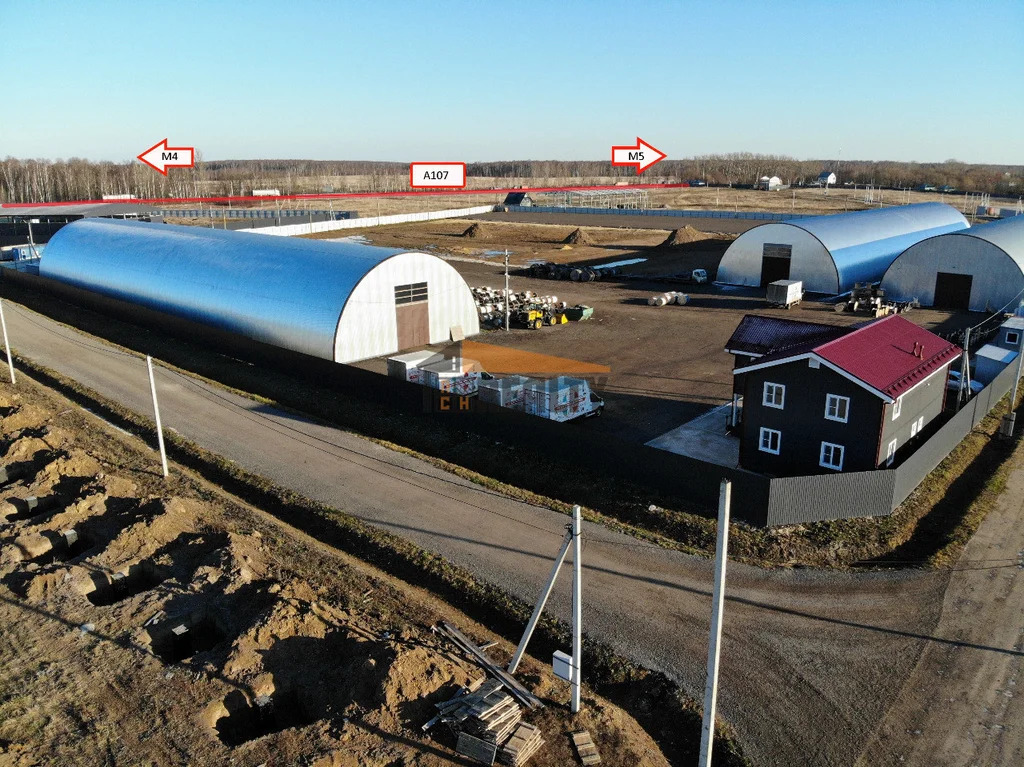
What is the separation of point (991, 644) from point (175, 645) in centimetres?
1541

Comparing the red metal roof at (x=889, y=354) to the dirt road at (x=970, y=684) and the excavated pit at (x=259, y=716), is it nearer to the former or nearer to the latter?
the dirt road at (x=970, y=684)

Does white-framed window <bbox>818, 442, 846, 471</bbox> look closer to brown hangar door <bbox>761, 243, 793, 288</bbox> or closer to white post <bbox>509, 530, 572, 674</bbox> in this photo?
white post <bbox>509, 530, 572, 674</bbox>

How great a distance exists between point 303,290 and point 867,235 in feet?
127

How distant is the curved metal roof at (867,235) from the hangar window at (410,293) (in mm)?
26895

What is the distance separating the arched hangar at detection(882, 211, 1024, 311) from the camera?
42625 mm

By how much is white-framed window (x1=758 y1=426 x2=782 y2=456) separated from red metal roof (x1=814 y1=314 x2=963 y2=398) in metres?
2.68

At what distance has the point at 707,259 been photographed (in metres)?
64.5

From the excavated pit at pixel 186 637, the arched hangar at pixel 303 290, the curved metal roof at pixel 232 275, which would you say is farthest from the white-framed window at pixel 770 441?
the curved metal roof at pixel 232 275

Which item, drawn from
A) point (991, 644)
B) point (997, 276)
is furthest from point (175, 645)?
point (997, 276)

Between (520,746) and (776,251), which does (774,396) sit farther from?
(776,251)

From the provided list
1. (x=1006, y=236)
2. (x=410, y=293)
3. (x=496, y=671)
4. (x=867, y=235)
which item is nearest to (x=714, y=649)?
(x=496, y=671)

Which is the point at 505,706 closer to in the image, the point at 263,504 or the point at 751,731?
the point at 751,731

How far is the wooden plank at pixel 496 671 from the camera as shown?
1247cm

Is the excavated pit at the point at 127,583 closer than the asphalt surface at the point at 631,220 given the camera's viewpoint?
Yes
